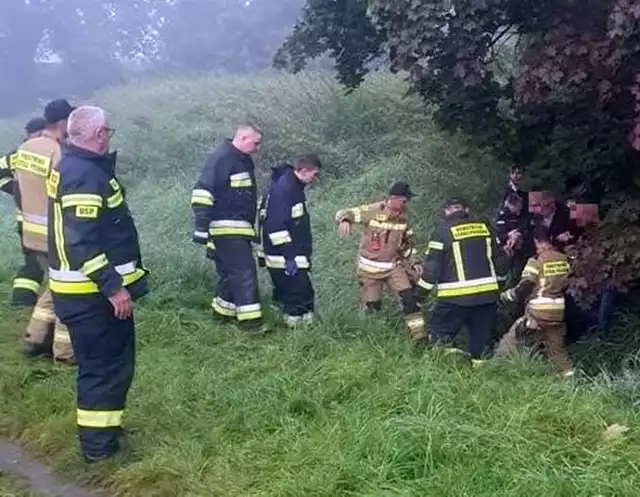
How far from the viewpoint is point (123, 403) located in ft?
17.1

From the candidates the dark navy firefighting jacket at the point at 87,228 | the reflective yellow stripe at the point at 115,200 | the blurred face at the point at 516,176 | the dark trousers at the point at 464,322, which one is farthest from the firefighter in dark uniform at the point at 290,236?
the reflective yellow stripe at the point at 115,200

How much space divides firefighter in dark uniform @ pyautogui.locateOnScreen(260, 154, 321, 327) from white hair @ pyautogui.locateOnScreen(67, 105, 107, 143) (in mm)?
2710

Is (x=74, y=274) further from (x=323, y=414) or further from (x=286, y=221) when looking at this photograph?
(x=286, y=221)

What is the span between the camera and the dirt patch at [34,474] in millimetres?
4863

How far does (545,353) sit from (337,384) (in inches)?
101

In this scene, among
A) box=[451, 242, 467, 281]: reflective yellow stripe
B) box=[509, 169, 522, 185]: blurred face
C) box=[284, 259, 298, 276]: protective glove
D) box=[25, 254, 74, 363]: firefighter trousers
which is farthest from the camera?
box=[509, 169, 522, 185]: blurred face

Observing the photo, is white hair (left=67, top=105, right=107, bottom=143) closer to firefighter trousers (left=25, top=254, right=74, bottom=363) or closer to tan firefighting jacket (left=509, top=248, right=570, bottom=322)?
firefighter trousers (left=25, top=254, right=74, bottom=363)

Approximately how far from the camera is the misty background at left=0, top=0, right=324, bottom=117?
38.2 meters

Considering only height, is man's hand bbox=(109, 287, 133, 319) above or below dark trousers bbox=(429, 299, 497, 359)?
above

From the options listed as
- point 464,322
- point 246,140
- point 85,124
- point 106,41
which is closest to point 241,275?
point 246,140

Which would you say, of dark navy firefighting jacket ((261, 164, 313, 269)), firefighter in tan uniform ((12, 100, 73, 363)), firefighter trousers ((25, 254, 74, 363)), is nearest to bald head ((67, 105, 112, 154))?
firefighter in tan uniform ((12, 100, 73, 363))

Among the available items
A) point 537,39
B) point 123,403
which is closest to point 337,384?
point 123,403

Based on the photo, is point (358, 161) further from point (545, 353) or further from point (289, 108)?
point (545, 353)

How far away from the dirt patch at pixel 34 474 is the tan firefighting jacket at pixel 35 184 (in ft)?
6.97
